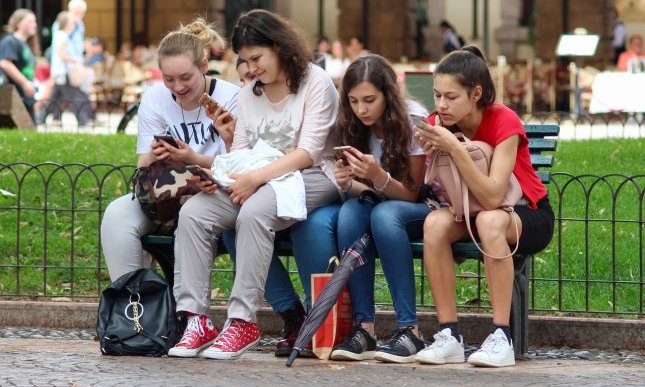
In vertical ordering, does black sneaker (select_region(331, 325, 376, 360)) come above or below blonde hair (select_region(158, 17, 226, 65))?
below

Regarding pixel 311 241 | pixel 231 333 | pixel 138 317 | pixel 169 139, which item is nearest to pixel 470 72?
pixel 311 241

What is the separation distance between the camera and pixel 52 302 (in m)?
8.33

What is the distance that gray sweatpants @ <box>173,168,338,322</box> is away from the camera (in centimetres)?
682

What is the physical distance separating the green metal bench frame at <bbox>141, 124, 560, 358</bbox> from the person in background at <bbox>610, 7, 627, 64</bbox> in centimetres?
1957

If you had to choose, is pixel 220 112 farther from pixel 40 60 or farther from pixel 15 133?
pixel 40 60

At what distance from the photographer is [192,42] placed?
288 inches

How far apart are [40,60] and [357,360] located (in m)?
19.2

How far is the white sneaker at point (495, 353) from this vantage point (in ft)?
21.7

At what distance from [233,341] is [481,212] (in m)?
1.26

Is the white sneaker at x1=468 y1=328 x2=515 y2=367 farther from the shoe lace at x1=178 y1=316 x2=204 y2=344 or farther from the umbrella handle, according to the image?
the shoe lace at x1=178 y1=316 x2=204 y2=344

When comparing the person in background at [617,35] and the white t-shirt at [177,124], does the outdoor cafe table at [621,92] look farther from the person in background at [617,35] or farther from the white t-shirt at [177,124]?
the white t-shirt at [177,124]

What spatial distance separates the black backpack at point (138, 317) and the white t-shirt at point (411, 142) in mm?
1163

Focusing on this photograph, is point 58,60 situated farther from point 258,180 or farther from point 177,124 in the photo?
point 258,180

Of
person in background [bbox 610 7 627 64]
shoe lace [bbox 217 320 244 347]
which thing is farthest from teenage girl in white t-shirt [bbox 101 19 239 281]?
person in background [bbox 610 7 627 64]
